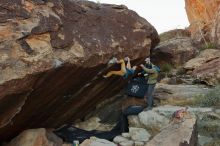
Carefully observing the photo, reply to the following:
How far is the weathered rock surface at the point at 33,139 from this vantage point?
11391 millimetres

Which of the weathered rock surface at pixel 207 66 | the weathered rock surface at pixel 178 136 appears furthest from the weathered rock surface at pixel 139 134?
the weathered rock surface at pixel 207 66

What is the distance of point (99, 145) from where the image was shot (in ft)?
36.9

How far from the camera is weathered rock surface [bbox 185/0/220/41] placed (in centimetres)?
2428

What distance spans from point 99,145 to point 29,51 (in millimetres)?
3246

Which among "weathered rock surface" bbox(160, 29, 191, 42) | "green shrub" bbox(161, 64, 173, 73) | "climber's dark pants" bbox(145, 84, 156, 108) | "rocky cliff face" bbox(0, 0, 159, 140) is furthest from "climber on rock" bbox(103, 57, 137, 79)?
"weathered rock surface" bbox(160, 29, 191, 42)

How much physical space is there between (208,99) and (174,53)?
6.85 m

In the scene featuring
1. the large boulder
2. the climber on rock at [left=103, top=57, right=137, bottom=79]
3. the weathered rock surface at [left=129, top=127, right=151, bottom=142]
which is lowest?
the weathered rock surface at [left=129, top=127, right=151, bottom=142]

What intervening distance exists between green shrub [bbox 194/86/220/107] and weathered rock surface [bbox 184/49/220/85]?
2.45 metres

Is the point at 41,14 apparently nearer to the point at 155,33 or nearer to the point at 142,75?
the point at 142,75

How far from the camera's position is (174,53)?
20.1 meters

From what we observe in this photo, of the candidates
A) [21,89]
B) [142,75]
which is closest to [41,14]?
[21,89]

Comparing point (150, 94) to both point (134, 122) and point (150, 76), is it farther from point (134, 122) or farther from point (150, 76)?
point (134, 122)

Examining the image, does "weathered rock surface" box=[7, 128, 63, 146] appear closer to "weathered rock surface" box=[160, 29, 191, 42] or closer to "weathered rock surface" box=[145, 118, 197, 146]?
"weathered rock surface" box=[145, 118, 197, 146]

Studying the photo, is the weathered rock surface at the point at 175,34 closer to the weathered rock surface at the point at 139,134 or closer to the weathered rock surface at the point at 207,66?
the weathered rock surface at the point at 207,66
